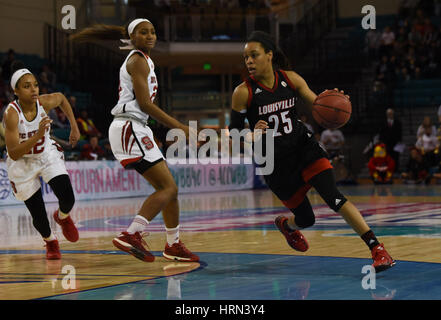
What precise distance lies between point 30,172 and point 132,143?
4.73ft

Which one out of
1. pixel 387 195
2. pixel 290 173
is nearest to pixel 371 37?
pixel 387 195

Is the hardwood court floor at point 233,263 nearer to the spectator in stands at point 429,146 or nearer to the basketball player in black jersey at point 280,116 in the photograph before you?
the basketball player in black jersey at point 280,116

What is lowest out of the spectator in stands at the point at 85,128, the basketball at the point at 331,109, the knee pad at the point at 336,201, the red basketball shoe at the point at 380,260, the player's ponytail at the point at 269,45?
the red basketball shoe at the point at 380,260

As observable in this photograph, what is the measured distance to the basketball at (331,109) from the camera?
19.6 feet

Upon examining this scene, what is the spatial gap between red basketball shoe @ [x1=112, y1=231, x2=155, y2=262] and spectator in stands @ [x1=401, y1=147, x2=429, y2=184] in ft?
48.2

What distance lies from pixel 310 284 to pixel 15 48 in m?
19.7

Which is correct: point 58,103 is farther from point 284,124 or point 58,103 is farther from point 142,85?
point 284,124

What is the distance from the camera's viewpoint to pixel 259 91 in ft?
20.1

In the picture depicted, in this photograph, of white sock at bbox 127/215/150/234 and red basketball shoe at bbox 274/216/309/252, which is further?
red basketball shoe at bbox 274/216/309/252

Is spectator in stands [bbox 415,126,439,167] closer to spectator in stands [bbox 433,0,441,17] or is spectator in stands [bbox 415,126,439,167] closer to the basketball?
spectator in stands [bbox 433,0,441,17]

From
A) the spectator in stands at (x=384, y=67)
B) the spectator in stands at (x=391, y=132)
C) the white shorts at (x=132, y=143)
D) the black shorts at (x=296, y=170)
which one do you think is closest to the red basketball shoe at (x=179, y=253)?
the white shorts at (x=132, y=143)

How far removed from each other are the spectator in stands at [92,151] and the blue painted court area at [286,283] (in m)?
11.3

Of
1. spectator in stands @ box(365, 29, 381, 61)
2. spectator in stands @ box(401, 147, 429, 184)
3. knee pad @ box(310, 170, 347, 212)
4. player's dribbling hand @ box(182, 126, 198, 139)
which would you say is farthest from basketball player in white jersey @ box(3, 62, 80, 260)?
spectator in stands @ box(365, 29, 381, 61)

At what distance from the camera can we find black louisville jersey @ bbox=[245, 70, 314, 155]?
240 inches
